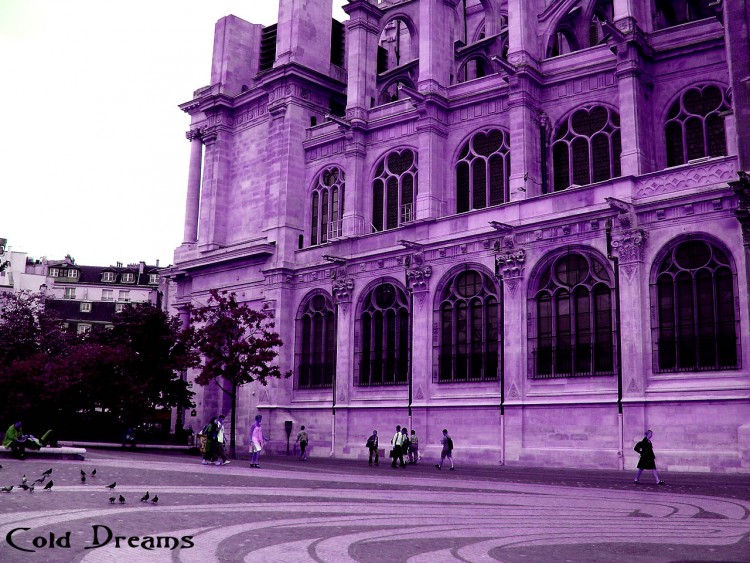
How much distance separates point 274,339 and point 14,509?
2584 cm

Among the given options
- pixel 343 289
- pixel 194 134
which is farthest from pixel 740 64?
pixel 194 134

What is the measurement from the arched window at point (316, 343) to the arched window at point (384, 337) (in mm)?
2279

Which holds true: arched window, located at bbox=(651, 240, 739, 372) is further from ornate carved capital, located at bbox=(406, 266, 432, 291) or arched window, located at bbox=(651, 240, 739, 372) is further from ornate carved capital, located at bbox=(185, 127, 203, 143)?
ornate carved capital, located at bbox=(185, 127, 203, 143)

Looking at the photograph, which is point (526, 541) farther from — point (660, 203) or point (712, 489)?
point (660, 203)

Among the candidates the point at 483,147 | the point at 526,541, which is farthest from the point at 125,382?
the point at 526,541

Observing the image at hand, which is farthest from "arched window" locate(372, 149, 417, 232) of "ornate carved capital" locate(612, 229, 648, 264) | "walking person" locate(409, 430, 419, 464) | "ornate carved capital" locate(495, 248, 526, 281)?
"ornate carved capital" locate(612, 229, 648, 264)

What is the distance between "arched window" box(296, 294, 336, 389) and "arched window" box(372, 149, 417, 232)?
5.34m

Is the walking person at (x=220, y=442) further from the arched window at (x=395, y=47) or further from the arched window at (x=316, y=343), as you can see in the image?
the arched window at (x=395, y=47)

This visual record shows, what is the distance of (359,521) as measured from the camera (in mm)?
12727

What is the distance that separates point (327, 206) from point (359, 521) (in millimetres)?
35252

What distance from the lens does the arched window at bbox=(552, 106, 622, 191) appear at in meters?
36.1

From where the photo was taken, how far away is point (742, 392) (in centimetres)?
2831

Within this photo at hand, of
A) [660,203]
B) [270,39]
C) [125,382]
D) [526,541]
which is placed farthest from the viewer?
[270,39]

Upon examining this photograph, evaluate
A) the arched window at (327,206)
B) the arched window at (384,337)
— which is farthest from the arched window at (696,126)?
the arched window at (327,206)
